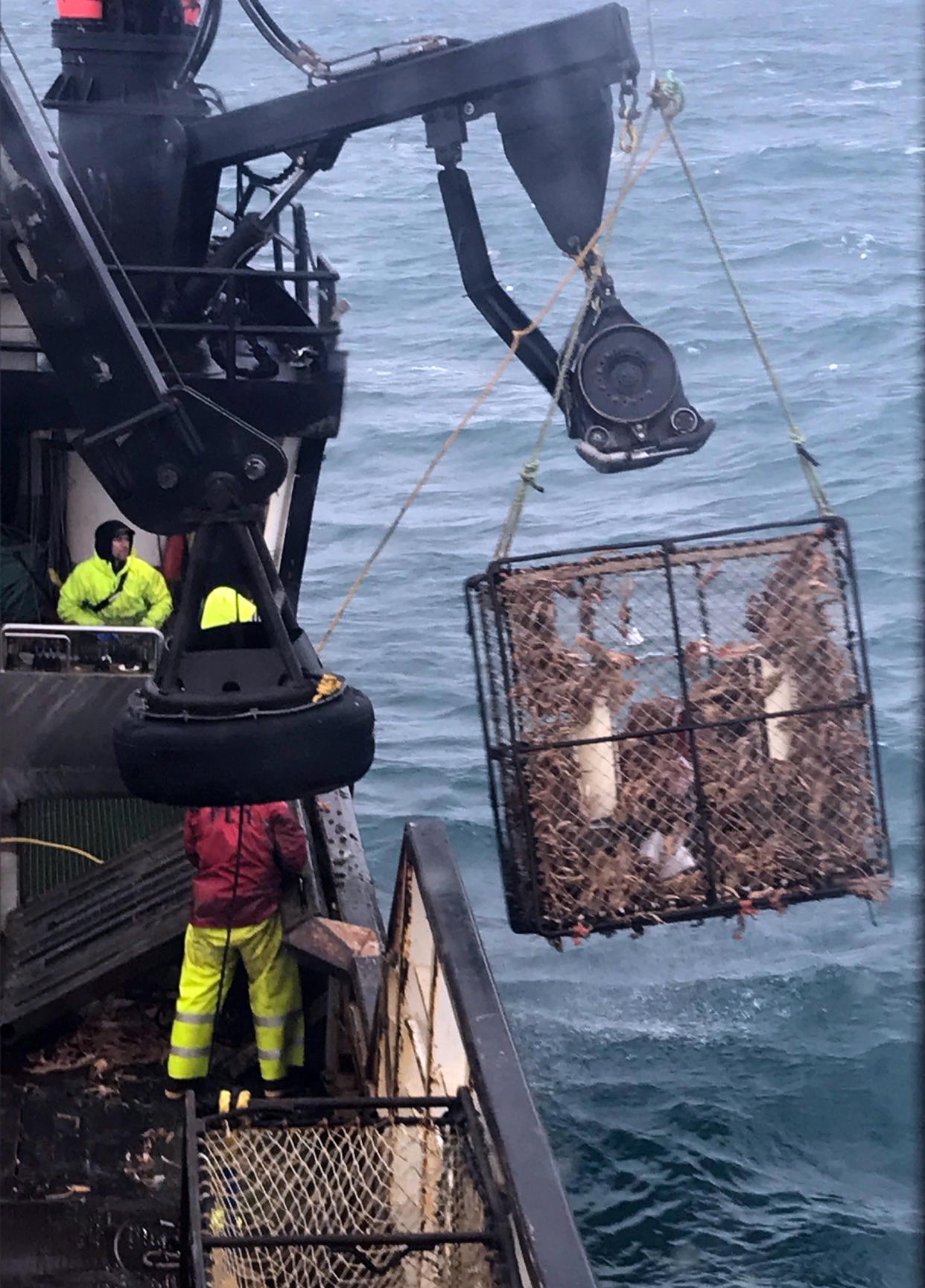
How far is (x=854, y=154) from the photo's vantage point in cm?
3127

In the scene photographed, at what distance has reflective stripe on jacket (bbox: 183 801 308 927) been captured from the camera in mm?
6164

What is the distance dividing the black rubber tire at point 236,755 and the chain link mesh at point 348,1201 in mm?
979

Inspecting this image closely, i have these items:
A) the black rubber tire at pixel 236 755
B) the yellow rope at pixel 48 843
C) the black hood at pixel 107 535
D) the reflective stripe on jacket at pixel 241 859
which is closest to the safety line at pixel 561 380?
the black rubber tire at pixel 236 755

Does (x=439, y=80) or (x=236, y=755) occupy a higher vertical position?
(x=439, y=80)

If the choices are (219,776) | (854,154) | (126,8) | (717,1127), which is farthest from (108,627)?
(854,154)

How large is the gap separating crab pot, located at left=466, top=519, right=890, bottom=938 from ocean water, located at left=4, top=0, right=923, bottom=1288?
358 centimetres

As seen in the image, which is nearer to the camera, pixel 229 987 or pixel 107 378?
pixel 107 378

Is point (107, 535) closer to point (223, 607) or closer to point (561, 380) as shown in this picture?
point (223, 607)

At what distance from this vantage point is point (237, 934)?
20.4ft

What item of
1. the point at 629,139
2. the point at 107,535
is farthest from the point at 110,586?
the point at 629,139

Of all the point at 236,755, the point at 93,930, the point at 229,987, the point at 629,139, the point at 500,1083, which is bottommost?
the point at 500,1083

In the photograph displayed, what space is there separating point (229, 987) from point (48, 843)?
4.68 feet

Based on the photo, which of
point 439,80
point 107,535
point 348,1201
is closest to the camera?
point 348,1201

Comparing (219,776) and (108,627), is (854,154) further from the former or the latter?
(219,776)
